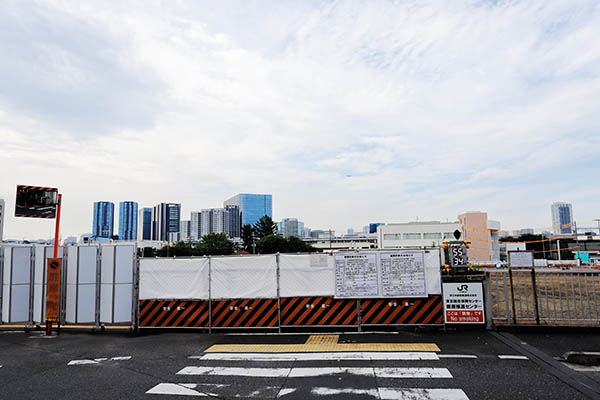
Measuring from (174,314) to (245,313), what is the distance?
6.73ft

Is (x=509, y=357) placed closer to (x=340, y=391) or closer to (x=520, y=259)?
(x=520, y=259)

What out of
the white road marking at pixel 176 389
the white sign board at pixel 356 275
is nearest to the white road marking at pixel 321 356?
the white road marking at pixel 176 389

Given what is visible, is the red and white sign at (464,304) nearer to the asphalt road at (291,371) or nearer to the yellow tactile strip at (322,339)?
the asphalt road at (291,371)

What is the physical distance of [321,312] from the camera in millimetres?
10547

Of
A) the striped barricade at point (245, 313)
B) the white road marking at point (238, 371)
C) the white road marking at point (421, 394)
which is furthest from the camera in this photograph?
the striped barricade at point (245, 313)

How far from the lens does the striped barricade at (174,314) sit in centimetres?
1107

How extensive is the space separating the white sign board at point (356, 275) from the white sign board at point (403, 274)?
255 millimetres

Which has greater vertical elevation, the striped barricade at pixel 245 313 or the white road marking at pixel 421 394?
the striped barricade at pixel 245 313

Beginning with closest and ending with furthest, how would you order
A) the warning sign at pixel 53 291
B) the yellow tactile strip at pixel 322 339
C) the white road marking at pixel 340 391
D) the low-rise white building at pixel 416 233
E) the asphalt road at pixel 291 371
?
the white road marking at pixel 340 391
the asphalt road at pixel 291 371
the yellow tactile strip at pixel 322 339
the warning sign at pixel 53 291
the low-rise white building at pixel 416 233

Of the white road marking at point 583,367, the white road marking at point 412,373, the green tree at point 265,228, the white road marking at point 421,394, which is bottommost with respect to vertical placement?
the white road marking at point 583,367

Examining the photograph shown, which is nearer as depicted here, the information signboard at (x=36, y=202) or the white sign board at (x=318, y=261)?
the white sign board at (x=318, y=261)

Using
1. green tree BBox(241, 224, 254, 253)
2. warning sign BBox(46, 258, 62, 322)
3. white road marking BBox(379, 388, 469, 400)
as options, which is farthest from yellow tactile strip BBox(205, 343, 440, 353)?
green tree BBox(241, 224, 254, 253)

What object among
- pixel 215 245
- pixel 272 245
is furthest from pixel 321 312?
pixel 215 245

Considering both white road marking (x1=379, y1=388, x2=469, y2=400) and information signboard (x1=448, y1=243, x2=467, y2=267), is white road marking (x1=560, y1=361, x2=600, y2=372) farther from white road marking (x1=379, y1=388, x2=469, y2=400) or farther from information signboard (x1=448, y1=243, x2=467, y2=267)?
information signboard (x1=448, y1=243, x2=467, y2=267)
